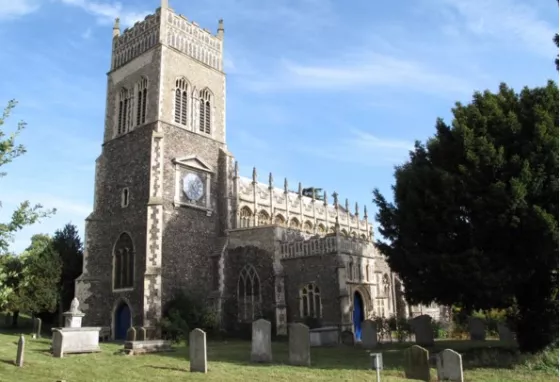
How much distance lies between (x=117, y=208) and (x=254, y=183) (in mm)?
13768

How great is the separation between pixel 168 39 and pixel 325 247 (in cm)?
1588

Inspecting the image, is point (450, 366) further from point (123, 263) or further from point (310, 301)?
point (123, 263)

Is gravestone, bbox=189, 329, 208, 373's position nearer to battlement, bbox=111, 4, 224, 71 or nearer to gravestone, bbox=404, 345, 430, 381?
gravestone, bbox=404, 345, 430, 381

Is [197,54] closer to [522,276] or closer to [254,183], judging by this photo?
[254,183]

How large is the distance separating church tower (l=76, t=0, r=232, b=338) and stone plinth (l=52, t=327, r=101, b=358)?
6944 mm

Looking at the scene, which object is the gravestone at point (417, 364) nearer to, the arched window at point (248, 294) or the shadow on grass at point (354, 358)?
the shadow on grass at point (354, 358)

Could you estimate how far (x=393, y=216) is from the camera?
18.3m

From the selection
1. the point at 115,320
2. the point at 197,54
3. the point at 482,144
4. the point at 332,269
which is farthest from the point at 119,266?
Answer: the point at 482,144

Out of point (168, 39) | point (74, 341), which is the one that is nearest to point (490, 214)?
point (74, 341)

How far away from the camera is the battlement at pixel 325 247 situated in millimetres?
26062

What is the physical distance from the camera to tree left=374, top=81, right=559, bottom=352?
15117 mm

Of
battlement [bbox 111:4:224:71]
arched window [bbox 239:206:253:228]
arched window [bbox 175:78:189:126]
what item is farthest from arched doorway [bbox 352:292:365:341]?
A: battlement [bbox 111:4:224:71]

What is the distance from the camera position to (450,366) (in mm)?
12172

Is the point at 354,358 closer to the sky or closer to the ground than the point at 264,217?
closer to the ground
